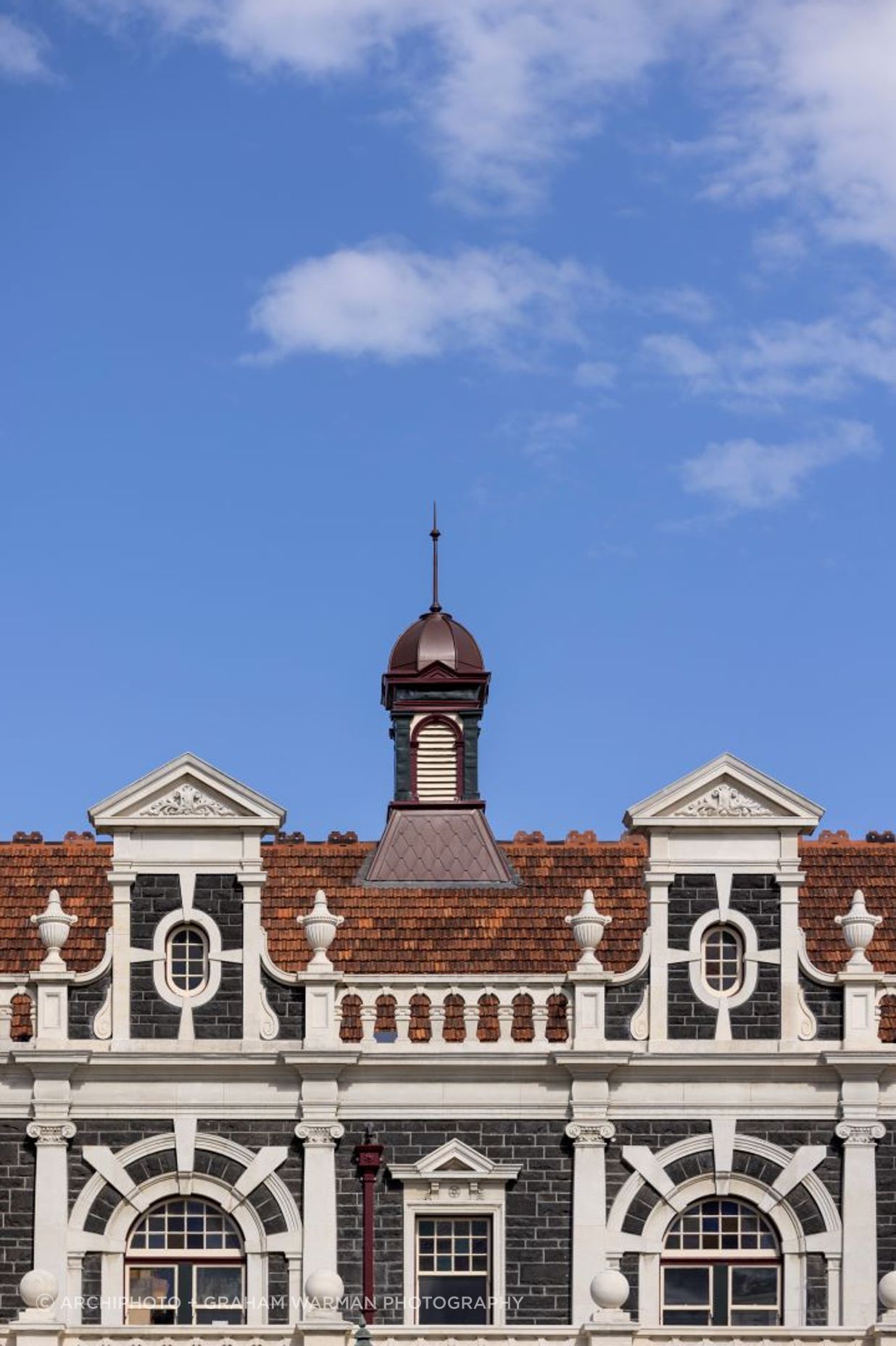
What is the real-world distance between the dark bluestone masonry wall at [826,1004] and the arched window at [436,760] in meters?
→ 8.89

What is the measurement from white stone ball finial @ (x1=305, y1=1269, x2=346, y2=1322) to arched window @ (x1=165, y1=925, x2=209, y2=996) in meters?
6.55

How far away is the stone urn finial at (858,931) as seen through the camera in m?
57.8

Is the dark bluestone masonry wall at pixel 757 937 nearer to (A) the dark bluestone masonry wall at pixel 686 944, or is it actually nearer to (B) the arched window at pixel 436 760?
(A) the dark bluestone masonry wall at pixel 686 944

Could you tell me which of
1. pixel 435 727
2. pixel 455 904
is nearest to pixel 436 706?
pixel 435 727

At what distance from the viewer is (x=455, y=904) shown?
198ft

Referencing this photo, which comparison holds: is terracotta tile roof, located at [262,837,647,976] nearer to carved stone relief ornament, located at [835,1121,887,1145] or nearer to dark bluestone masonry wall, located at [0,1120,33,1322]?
carved stone relief ornament, located at [835,1121,887,1145]

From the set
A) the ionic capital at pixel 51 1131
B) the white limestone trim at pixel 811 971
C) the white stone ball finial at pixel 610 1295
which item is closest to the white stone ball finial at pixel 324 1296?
the white stone ball finial at pixel 610 1295

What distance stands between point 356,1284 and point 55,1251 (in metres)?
4.68

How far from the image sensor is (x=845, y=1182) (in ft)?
187

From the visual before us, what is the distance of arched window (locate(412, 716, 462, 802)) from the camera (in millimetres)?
64250

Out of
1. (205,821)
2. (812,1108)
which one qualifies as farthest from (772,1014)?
(205,821)

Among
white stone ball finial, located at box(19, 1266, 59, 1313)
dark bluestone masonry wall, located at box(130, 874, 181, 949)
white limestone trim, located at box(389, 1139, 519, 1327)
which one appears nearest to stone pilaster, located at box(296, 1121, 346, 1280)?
white limestone trim, located at box(389, 1139, 519, 1327)

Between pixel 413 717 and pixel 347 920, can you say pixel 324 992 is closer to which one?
pixel 347 920

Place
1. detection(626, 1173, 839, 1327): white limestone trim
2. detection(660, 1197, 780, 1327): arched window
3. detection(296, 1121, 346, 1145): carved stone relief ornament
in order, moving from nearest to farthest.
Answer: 1. detection(626, 1173, 839, 1327): white limestone trim
2. detection(660, 1197, 780, 1327): arched window
3. detection(296, 1121, 346, 1145): carved stone relief ornament
